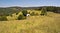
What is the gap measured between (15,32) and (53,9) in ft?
130

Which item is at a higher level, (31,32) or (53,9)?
(31,32)

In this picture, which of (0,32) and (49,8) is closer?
(0,32)

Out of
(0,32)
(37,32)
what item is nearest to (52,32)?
(37,32)

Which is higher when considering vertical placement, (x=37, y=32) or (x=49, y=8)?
(x=37, y=32)

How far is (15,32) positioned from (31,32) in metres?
1.63

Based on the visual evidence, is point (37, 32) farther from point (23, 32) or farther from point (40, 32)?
point (23, 32)

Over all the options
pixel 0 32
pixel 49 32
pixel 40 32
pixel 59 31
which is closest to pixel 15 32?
pixel 0 32

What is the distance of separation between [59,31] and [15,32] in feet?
15.2

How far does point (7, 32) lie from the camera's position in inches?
566

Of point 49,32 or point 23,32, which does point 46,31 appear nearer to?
point 49,32

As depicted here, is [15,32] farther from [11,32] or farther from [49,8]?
[49,8]

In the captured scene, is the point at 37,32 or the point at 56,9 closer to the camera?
the point at 37,32

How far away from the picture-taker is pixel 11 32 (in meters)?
14.4

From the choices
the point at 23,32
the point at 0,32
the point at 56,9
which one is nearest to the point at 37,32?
the point at 23,32
